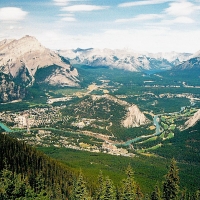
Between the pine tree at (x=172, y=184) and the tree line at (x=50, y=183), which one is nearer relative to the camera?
the pine tree at (x=172, y=184)

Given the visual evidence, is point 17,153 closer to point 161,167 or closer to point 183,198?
point 183,198

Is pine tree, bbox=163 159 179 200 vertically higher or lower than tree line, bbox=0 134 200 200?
higher

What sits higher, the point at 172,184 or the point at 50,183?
the point at 172,184

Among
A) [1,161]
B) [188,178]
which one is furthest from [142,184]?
[1,161]

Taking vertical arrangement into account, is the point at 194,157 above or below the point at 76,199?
below

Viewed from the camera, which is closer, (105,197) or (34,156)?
(105,197)

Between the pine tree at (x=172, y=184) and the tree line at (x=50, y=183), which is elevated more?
the pine tree at (x=172, y=184)

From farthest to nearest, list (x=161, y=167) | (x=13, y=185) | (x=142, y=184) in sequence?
(x=161, y=167)
(x=142, y=184)
(x=13, y=185)

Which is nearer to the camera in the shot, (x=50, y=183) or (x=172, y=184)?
(x=172, y=184)
